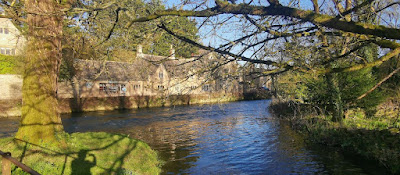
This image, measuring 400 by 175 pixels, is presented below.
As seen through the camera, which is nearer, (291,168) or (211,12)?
(211,12)

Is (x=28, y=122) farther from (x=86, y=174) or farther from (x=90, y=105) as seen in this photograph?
(x=90, y=105)

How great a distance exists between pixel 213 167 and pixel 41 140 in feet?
17.9

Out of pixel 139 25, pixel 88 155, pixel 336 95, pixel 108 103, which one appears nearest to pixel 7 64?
pixel 108 103

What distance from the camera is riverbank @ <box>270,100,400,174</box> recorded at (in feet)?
29.4

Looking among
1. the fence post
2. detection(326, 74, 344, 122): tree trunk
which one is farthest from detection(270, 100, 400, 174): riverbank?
the fence post

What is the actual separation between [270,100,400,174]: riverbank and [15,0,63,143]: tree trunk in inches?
272

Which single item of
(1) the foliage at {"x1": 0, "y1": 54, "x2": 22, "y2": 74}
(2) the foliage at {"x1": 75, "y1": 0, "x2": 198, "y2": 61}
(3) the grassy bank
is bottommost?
(3) the grassy bank

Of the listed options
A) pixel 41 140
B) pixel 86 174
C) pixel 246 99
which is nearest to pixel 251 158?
pixel 86 174

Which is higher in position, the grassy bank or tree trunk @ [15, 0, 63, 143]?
tree trunk @ [15, 0, 63, 143]

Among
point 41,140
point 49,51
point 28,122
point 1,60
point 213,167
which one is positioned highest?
point 1,60

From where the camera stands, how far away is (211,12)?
510 cm

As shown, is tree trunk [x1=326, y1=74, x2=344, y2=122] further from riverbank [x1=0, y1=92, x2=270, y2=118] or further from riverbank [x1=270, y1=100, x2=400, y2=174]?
riverbank [x1=0, y1=92, x2=270, y2=118]

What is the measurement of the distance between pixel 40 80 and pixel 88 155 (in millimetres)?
2469

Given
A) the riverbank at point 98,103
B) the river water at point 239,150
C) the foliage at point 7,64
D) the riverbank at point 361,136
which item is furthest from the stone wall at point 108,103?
the riverbank at point 361,136
